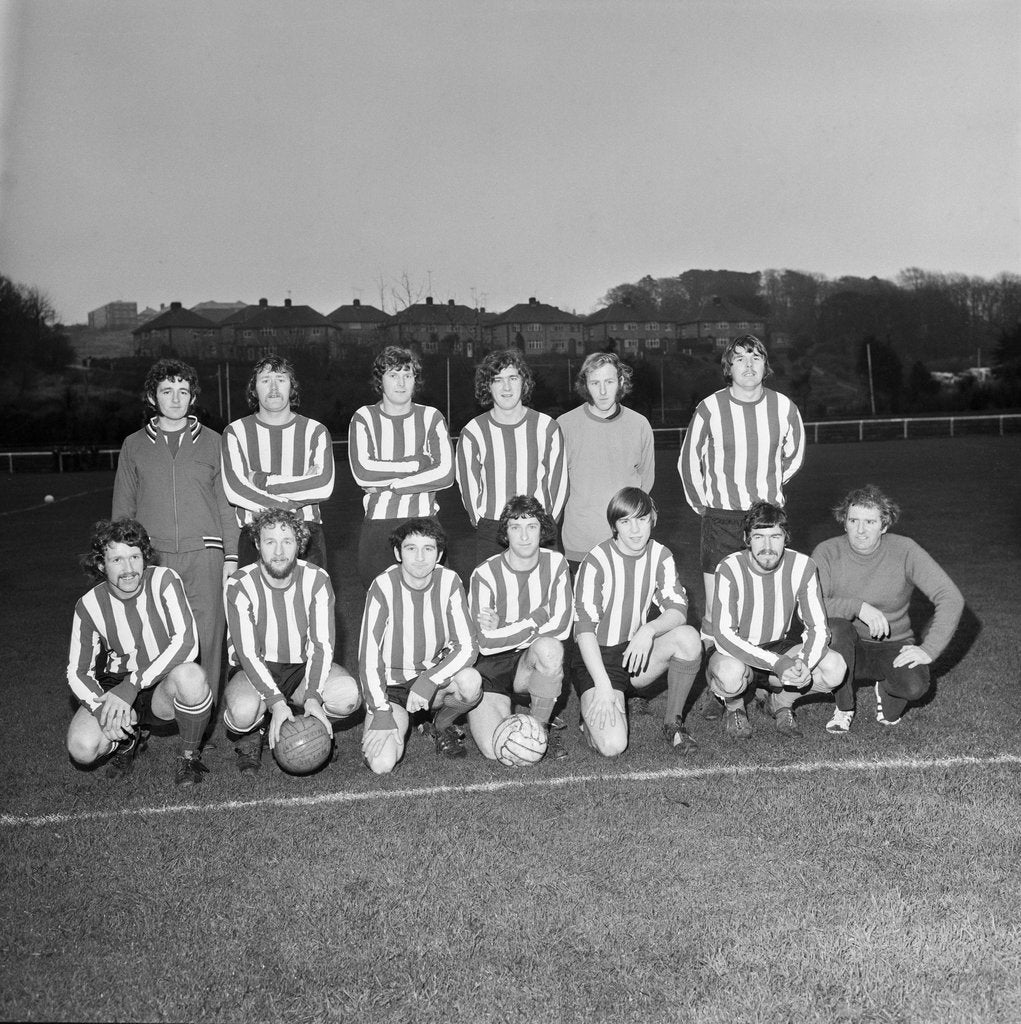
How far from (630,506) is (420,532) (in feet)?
2.92

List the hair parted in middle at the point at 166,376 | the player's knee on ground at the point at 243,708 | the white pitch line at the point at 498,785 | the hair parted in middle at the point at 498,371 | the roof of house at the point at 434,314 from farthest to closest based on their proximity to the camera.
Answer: the roof of house at the point at 434,314 → the hair parted in middle at the point at 498,371 → the hair parted in middle at the point at 166,376 → the player's knee on ground at the point at 243,708 → the white pitch line at the point at 498,785

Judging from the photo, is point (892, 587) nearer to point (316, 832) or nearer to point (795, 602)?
point (795, 602)

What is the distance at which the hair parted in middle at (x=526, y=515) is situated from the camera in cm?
432

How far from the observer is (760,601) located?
4.55m

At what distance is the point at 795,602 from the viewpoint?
460 centimetres

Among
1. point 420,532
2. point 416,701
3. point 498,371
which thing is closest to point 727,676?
point 416,701

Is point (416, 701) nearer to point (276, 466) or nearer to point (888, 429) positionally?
point (276, 466)

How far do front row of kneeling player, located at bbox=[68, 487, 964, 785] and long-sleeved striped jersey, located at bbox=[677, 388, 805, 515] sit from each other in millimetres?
415

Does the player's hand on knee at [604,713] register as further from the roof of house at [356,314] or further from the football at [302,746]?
the roof of house at [356,314]

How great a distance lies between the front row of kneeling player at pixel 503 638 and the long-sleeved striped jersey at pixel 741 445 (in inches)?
16.3

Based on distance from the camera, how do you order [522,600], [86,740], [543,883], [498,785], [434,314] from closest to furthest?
[543,883] → [498,785] → [86,740] → [522,600] → [434,314]

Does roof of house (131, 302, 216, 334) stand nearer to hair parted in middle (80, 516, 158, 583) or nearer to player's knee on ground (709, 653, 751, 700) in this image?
hair parted in middle (80, 516, 158, 583)

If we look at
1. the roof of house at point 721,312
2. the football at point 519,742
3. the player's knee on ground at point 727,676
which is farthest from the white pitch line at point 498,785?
the roof of house at point 721,312

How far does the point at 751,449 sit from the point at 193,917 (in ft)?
10.4
